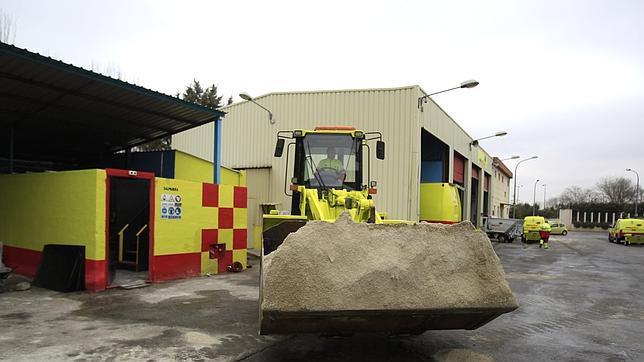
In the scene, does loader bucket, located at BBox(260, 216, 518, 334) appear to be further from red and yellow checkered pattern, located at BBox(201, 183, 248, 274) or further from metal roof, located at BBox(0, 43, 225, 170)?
red and yellow checkered pattern, located at BBox(201, 183, 248, 274)

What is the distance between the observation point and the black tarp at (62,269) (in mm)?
8453

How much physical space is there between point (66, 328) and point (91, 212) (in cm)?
283

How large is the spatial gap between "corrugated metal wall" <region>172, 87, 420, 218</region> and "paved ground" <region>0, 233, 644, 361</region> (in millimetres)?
8137

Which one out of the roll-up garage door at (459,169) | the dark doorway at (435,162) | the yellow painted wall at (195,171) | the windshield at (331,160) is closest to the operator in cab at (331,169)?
the windshield at (331,160)

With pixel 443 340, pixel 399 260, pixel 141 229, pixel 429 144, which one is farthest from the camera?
pixel 429 144

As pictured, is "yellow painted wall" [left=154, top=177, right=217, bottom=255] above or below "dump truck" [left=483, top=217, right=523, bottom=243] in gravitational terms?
above

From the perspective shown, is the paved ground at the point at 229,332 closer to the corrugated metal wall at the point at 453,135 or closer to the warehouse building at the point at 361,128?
the warehouse building at the point at 361,128

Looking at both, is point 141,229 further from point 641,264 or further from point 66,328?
point 641,264

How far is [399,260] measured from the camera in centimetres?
433

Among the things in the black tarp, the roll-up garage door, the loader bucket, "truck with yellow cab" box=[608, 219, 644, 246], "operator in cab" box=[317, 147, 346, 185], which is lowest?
"truck with yellow cab" box=[608, 219, 644, 246]

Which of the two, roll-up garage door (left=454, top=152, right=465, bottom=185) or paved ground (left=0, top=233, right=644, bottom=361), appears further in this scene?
roll-up garage door (left=454, top=152, right=465, bottom=185)

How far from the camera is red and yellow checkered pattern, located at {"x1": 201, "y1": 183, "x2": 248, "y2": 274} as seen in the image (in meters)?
10.7

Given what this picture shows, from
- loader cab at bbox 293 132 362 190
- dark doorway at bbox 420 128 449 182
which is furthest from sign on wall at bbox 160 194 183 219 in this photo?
dark doorway at bbox 420 128 449 182

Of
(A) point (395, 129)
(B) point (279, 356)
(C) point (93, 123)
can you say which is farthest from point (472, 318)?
(A) point (395, 129)
